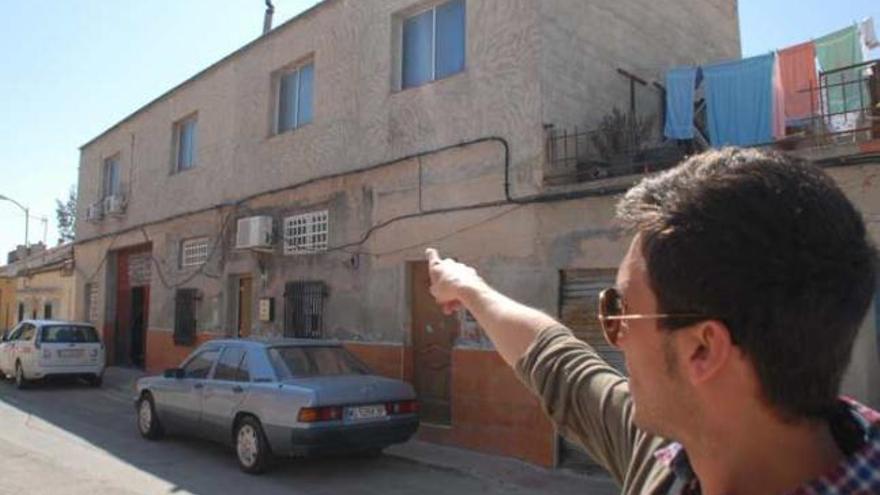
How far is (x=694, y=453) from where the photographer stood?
124 cm

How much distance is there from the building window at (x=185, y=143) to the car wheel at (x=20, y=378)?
5.87 meters

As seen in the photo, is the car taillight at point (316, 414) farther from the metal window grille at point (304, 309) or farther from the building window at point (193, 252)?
the building window at point (193, 252)

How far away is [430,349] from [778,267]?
9809 millimetres

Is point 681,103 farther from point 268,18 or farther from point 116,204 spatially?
point 116,204

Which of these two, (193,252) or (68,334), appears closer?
(193,252)

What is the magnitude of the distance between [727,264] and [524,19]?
9.01m

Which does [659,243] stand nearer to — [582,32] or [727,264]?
[727,264]

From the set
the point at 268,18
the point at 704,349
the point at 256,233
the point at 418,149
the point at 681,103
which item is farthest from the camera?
the point at 268,18

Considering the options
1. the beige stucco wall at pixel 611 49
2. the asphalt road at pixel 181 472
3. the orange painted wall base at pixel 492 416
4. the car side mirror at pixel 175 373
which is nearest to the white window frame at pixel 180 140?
the asphalt road at pixel 181 472

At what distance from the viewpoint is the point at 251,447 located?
838 cm

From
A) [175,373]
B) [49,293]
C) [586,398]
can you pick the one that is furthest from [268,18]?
[586,398]

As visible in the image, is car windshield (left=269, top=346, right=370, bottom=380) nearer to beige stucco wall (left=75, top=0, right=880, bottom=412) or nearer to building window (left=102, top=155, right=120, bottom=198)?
beige stucco wall (left=75, top=0, right=880, bottom=412)

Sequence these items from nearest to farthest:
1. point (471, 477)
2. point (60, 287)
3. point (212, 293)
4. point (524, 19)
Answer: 1. point (471, 477)
2. point (524, 19)
3. point (212, 293)
4. point (60, 287)

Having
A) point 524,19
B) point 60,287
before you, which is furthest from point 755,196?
point 60,287
